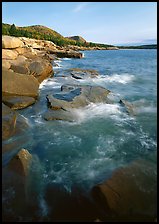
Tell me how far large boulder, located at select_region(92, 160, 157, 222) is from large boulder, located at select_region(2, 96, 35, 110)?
26.1ft

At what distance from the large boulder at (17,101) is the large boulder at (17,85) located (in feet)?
1.64

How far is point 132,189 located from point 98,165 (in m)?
1.77

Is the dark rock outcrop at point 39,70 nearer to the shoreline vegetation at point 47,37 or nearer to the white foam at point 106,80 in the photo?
the white foam at point 106,80

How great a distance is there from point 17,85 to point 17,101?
5.70 ft

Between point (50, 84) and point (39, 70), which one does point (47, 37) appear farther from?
point (50, 84)

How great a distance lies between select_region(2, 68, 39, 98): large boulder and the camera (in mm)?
14041

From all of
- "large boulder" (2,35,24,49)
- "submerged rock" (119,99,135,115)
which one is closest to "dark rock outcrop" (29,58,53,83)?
"large boulder" (2,35,24,49)

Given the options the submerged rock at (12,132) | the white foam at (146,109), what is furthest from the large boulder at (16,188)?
the white foam at (146,109)

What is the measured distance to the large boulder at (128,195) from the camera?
19.0 ft

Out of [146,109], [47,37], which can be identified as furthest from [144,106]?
[47,37]

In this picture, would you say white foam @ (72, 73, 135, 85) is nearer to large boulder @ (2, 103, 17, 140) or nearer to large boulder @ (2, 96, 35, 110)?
large boulder @ (2, 96, 35, 110)

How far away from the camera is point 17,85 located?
14594 millimetres

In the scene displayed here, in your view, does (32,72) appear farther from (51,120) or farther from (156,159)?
(156,159)

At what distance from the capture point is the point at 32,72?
2017cm
